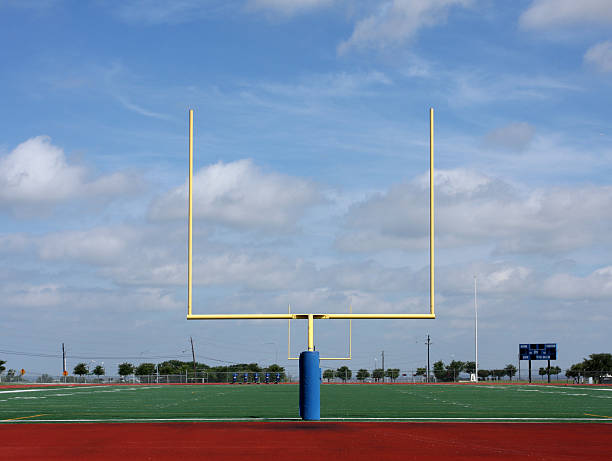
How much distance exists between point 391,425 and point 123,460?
5.18 meters

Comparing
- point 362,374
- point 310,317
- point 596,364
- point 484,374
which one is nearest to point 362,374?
point 362,374

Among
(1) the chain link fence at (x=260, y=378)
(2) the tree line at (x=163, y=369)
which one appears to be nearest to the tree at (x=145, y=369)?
(2) the tree line at (x=163, y=369)

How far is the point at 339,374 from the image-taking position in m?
66.3

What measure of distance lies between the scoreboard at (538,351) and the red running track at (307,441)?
51136 millimetres

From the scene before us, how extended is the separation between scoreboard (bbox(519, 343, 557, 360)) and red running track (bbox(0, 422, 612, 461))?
51136 mm

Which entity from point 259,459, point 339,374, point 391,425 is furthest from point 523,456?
point 339,374

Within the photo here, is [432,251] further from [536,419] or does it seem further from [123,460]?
[123,460]

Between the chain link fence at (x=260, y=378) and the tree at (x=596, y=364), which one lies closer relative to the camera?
the chain link fence at (x=260, y=378)

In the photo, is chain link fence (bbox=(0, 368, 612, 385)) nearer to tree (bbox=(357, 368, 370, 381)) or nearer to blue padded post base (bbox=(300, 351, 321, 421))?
tree (bbox=(357, 368, 370, 381))

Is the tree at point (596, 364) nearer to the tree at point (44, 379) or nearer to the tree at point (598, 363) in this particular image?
the tree at point (598, 363)

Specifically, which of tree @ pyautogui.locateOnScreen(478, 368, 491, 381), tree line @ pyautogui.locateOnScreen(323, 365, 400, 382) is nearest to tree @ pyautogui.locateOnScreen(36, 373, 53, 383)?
tree line @ pyautogui.locateOnScreen(323, 365, 400, 382)

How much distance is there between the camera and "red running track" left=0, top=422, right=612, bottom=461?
28.8 ft

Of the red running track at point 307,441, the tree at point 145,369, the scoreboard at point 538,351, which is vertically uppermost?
the red running track at point 307,441

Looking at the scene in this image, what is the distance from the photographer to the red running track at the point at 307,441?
28.8 ft
